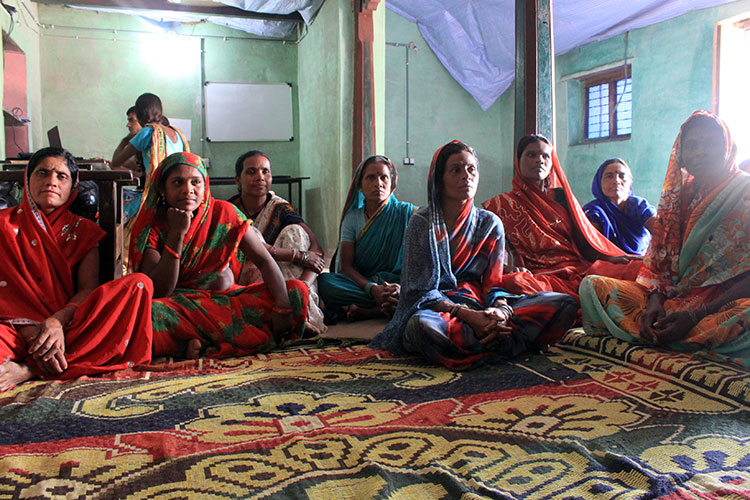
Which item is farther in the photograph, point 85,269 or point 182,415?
point 85,269

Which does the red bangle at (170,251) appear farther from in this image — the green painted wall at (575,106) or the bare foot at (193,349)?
the green painted wall at (575,106)

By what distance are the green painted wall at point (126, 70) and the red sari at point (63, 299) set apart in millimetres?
6465

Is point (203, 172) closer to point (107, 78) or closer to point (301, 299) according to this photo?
point (301, 299)

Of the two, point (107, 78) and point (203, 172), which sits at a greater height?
point (107, 78)

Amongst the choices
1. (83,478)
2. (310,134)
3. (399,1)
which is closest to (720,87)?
(399,1)

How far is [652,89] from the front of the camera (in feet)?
24.4

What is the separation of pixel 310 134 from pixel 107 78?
3017 mm

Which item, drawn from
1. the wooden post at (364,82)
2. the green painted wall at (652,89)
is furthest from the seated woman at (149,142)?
the green painted wall at (652,89)

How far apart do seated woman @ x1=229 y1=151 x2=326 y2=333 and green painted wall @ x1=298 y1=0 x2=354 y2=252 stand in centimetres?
266

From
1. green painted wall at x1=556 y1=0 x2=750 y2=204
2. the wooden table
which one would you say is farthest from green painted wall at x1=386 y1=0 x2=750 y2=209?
the wooden table

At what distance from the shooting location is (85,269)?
2.62 meters

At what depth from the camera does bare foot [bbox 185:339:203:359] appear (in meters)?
2.69

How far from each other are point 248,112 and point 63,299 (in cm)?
679

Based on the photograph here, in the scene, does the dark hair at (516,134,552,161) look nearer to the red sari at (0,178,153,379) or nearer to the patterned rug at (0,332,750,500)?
the patterned rug at (0,332,750,500)
